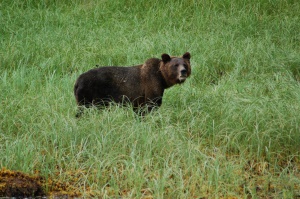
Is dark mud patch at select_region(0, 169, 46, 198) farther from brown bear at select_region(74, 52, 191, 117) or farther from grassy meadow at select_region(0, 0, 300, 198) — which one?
brown bear at select_region(74, 52, 191, 117)

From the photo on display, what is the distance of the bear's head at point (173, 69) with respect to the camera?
8633 mm

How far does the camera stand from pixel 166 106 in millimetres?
8703

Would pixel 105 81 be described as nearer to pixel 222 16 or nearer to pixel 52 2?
pixel 222 16

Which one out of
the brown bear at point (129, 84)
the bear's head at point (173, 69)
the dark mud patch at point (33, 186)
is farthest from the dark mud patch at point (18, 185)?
the bear's head at point (173, 69)

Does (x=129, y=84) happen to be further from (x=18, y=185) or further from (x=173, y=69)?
(x=18, y=185)

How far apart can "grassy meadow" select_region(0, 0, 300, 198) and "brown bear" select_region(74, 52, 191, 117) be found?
0.28 m

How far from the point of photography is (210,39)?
41.7ft

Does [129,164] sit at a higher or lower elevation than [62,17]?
lower

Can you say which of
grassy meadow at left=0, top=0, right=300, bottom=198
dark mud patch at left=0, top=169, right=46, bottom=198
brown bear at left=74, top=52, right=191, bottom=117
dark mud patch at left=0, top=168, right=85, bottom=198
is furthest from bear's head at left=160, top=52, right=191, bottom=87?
dark mud patch at left=0, top=169, right=46, bottom=198

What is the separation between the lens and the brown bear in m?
8.59

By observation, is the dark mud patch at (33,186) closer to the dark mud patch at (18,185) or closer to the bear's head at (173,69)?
the dark mud patch at (18,185)

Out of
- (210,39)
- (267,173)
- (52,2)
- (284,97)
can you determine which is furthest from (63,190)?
(52,2)

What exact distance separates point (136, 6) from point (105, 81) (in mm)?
6878

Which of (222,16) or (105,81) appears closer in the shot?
(105,81)
